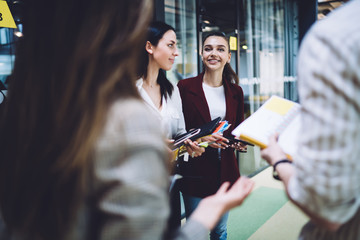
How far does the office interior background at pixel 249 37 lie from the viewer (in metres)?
3.14

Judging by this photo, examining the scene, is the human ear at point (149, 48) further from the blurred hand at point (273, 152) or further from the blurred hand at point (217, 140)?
the blurred hand at point (273, 152)

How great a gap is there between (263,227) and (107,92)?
2.80 meters

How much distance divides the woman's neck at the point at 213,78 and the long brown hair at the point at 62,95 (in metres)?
1.60

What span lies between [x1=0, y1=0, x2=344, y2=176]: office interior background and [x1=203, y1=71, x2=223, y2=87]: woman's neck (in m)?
0.79

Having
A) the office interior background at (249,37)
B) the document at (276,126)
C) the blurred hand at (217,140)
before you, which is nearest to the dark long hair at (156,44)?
the blurred hand at (217,140)

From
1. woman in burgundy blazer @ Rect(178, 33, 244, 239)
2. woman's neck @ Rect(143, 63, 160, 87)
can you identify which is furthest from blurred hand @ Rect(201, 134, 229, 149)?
woman's neck @ Rect(143, 63, 160, 87)

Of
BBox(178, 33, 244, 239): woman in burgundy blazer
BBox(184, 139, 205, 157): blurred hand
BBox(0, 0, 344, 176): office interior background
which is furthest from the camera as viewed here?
BBox(0, 0, 344, 176): office interior background

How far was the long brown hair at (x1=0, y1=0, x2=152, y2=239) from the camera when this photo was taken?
1.85 ft

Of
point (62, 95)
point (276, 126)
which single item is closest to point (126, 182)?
point (62, 95)

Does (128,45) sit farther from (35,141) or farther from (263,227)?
(263,227)

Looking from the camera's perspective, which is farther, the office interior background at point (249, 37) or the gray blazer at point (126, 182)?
the office interior background at point (249, 37)

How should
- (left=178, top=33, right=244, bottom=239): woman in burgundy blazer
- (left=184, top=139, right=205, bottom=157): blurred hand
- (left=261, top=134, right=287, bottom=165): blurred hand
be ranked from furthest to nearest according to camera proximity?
(left=178, top=33, right=244, bottom=239): woman in burgundy blazer, (left=184, top=139, right=205, bottom=157): blurred hand, (left=261, top=134, right=287, bottom=165): blurred hand

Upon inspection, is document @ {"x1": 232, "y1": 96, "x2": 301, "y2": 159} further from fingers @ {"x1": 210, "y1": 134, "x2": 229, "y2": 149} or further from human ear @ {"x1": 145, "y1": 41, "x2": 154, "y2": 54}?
human ear @ {"x1": 145, "y1": 41, "x2": 154, "y2": 54}

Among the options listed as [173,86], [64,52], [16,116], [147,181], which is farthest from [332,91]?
[173,86]
